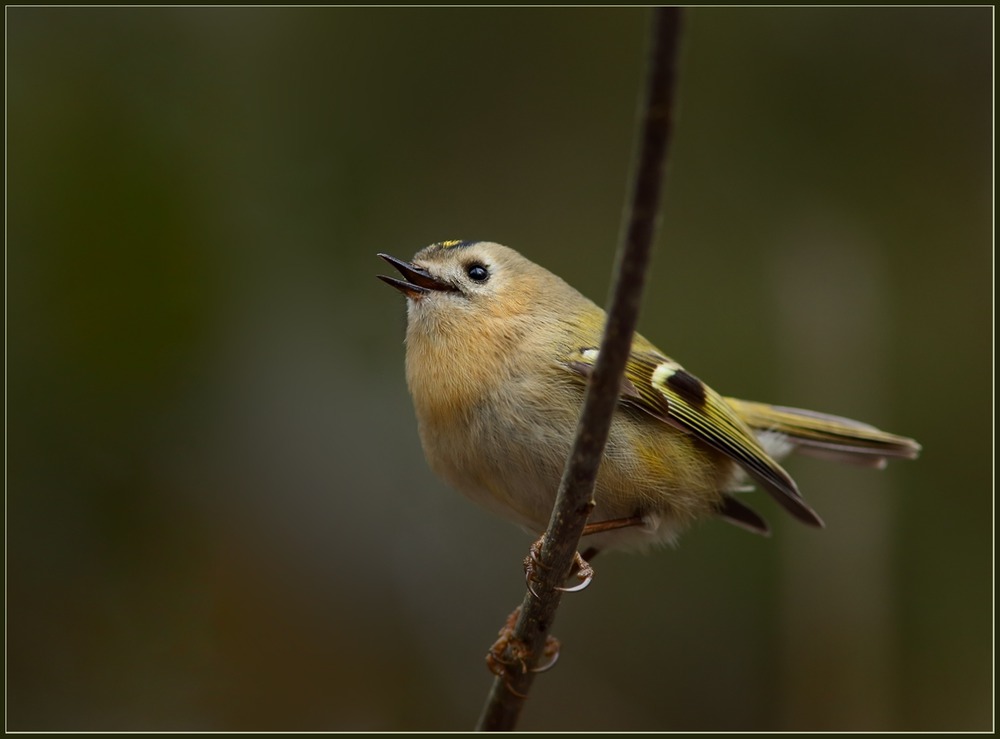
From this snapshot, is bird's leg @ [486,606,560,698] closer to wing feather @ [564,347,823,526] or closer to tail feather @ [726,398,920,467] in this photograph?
wing feather @ [564,347,823,526]

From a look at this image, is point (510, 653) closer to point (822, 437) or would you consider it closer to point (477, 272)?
point (477, 272)

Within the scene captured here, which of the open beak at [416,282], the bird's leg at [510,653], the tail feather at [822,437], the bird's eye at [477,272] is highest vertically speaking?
the bird's eye at [477,272]

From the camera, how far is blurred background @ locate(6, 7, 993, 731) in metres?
3.91

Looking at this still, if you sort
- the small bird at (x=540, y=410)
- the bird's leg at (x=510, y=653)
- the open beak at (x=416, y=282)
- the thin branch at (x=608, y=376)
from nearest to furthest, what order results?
the thin branch at (x=608, y=376) < the bird's leg at (x=510, y=653) < the small bird at (x=540, y=410) < the open beak at (x=416, y=282)

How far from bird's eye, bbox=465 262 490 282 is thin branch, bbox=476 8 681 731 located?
110cm

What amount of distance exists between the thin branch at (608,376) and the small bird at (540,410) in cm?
43

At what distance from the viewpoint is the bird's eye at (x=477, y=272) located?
292 centimetres

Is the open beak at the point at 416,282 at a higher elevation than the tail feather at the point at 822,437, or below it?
higher

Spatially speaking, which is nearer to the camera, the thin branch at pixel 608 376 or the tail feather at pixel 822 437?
the thin branch at pixel 608 376

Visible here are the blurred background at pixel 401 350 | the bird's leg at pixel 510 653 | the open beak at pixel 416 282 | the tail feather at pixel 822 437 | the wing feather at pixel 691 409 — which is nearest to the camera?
the bird's leg at pixel 510 653

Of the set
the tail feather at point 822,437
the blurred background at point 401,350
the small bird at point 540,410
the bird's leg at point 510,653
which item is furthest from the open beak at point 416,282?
the blurred background at point 401,350

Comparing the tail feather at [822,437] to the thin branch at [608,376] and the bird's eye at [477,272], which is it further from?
the thin branch at [608,376]

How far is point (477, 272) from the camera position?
2.94 meters

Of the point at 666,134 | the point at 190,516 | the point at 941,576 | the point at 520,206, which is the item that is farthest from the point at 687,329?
the point at 666,134
